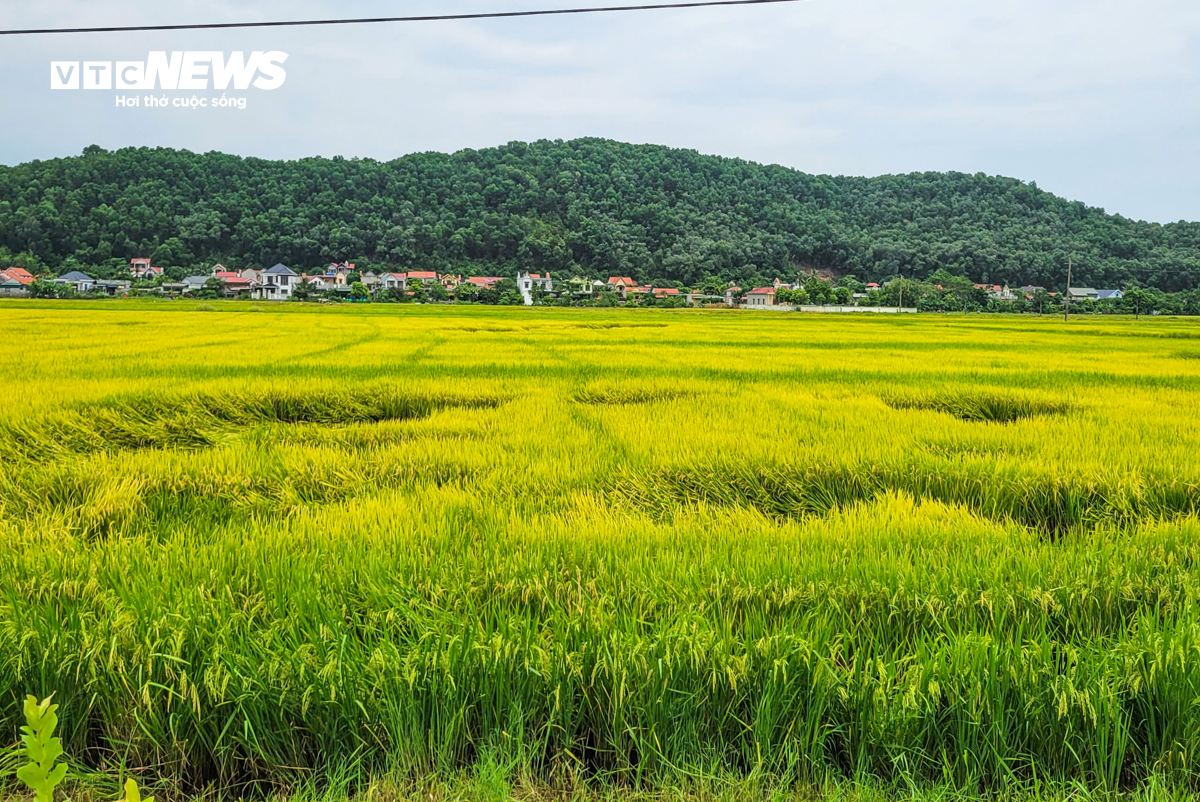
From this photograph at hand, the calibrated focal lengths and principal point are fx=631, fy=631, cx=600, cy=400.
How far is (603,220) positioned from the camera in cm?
9156

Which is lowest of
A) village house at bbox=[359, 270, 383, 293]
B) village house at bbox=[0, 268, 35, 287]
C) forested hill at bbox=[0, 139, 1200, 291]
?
village house at bbox=[0, 268, 35, 287]

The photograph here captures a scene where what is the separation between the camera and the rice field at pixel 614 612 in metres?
1.64

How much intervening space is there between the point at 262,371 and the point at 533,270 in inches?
3251

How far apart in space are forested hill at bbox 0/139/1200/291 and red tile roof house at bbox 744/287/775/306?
31.5 feet

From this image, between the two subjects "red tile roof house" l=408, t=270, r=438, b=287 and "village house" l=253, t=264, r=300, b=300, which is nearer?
"village house" l=253, t=264, r=300, b=300

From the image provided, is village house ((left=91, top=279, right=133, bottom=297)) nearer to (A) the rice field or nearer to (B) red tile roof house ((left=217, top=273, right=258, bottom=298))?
(B) red tile roof house ((left=217, top=273, right=258, bottom=298))

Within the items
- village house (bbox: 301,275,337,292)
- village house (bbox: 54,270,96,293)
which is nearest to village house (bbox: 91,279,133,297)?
village house (bbox: 54,270,96,293)

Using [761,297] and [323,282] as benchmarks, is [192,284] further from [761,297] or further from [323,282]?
[761,297]

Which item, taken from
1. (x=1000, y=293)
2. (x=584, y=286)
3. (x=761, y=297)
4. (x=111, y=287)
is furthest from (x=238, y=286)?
(x=1000, y=293)

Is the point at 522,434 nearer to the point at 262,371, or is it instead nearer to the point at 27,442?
the point at 27,442

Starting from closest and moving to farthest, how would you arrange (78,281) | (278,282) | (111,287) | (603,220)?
(78,281) < (111,287) < (278,282) < (603,220)

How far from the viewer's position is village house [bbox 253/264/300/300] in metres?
65.8

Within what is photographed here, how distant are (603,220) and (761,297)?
2848cm

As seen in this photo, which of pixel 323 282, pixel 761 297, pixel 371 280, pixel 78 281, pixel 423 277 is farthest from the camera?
pixel 423 277
